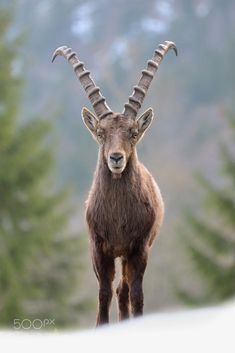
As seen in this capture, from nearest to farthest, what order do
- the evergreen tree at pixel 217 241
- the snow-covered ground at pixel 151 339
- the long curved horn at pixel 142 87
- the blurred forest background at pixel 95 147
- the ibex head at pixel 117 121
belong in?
the snow-covered ground at pixel 151 339
the ibex head at pixel 117 121
the long curved horn at pixel 142 87
the evergreen tree at pixel 217 241
the blurred forest background at pixel 95 147

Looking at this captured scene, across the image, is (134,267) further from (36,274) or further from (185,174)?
(185,174)

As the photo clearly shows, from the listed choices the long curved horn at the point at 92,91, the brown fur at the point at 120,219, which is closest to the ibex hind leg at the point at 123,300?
the brown fur at the point at 120,219

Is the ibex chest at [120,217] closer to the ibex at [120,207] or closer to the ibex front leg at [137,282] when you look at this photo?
the ibex at [120,207]

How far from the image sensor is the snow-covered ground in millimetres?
5566

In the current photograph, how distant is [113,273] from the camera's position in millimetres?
9867

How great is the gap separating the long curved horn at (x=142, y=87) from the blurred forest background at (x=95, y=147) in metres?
20.1

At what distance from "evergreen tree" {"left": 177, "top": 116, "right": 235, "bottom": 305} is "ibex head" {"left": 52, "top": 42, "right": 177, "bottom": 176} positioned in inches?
805

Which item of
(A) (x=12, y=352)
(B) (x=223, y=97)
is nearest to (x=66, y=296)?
(A) (x=12, y=352)

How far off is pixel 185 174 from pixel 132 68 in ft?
67.6

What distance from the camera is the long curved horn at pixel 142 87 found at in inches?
396

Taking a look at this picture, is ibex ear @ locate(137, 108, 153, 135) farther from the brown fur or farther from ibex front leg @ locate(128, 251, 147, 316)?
ibex front leg @ locate(128, 251, 147, 316)

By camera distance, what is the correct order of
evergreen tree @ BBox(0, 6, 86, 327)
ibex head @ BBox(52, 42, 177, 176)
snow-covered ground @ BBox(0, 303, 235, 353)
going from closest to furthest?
snow-covered ground @ BBox(0, 303, 235, 353), ibex head @ BBox(52, 42, 177, 176), evergreen tree @ BBox(0, 6, 86, 327)

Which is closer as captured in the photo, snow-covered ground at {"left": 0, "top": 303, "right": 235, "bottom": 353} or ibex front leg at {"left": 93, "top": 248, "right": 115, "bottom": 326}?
snow-covered ground at {"left": 0, "top": 303, "right": 235, "bottom": 353}

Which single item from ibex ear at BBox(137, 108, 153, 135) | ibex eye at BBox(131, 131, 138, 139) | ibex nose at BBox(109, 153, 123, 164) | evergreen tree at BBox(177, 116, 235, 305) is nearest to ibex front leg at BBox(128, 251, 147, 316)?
ibex nose at BBox(109, 153, 123, 164)
